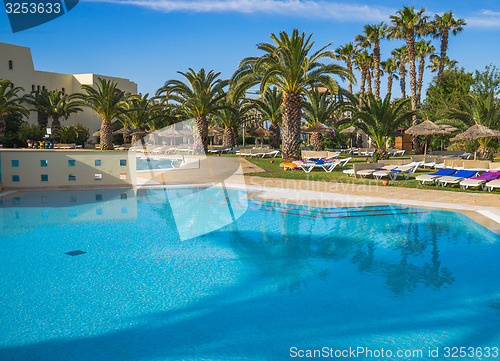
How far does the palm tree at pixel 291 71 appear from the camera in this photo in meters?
20.0

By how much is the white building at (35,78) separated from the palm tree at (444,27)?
3826 centimetres

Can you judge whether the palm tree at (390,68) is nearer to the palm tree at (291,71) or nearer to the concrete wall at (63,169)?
the palm tree at (291,71)

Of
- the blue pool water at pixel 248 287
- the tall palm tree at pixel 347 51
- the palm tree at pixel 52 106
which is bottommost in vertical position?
the blue pool water at pixel 248 287

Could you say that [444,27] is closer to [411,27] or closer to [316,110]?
[411,27]

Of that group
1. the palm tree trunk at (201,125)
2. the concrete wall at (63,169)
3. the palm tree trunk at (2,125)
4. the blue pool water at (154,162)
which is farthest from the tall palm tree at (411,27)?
the palm tree trunk at (2,125)

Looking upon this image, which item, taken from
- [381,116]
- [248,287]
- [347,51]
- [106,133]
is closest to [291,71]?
[381,116]

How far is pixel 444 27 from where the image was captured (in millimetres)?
36969

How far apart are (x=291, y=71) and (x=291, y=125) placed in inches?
122

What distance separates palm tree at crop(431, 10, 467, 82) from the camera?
36.5m

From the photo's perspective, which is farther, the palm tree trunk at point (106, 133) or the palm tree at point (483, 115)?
the palm tree trunk at point (106, 133)

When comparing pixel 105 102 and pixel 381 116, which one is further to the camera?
pixel 105 102

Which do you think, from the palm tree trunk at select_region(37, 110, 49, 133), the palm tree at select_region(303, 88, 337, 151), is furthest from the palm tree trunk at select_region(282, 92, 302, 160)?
the palm tree trunk at select_region(37, 110, 49, 133)

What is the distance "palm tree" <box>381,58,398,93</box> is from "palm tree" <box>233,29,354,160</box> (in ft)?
111

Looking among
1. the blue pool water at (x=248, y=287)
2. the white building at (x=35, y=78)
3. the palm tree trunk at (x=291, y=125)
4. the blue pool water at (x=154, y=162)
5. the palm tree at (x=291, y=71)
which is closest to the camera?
the blue pool water at (x=248, y=287)
